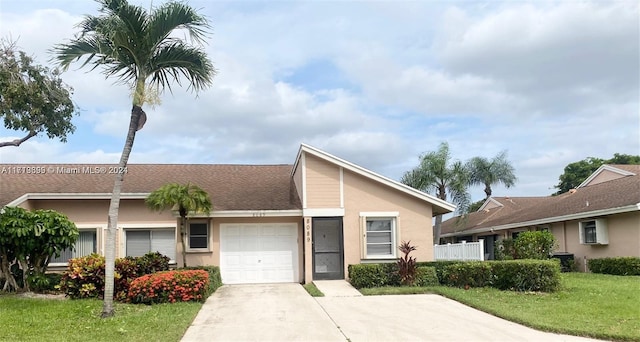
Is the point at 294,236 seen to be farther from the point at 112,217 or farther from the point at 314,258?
the point at 112,217

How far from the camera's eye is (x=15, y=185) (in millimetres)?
20812

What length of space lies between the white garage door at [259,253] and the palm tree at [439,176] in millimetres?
12602

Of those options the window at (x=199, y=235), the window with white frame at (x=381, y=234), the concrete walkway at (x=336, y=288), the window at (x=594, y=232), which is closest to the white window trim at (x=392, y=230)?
the window with white frame at (x=381, y=234)

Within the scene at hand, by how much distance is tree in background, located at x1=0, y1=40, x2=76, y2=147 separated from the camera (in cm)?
1573

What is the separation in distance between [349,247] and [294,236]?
2076 mm

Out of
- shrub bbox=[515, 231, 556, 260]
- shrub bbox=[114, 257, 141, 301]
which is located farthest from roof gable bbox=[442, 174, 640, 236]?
shrub bbox=[114, 257, 141, 301]

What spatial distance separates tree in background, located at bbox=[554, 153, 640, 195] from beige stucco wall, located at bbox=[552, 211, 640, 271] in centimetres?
3191

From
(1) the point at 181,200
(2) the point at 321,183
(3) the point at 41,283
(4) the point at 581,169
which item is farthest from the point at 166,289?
(4) the point at 581,169

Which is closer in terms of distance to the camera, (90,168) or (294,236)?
(294,236)

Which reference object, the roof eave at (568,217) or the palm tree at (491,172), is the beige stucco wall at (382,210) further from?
the palm tree at (491,172)

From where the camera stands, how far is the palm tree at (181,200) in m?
17.7

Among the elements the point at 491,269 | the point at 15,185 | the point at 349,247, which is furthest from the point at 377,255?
the point at 15,185

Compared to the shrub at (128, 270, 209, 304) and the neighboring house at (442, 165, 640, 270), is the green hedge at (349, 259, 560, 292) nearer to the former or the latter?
the shrub at (128, 270, 209, 304)

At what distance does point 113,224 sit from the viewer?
1218cm
